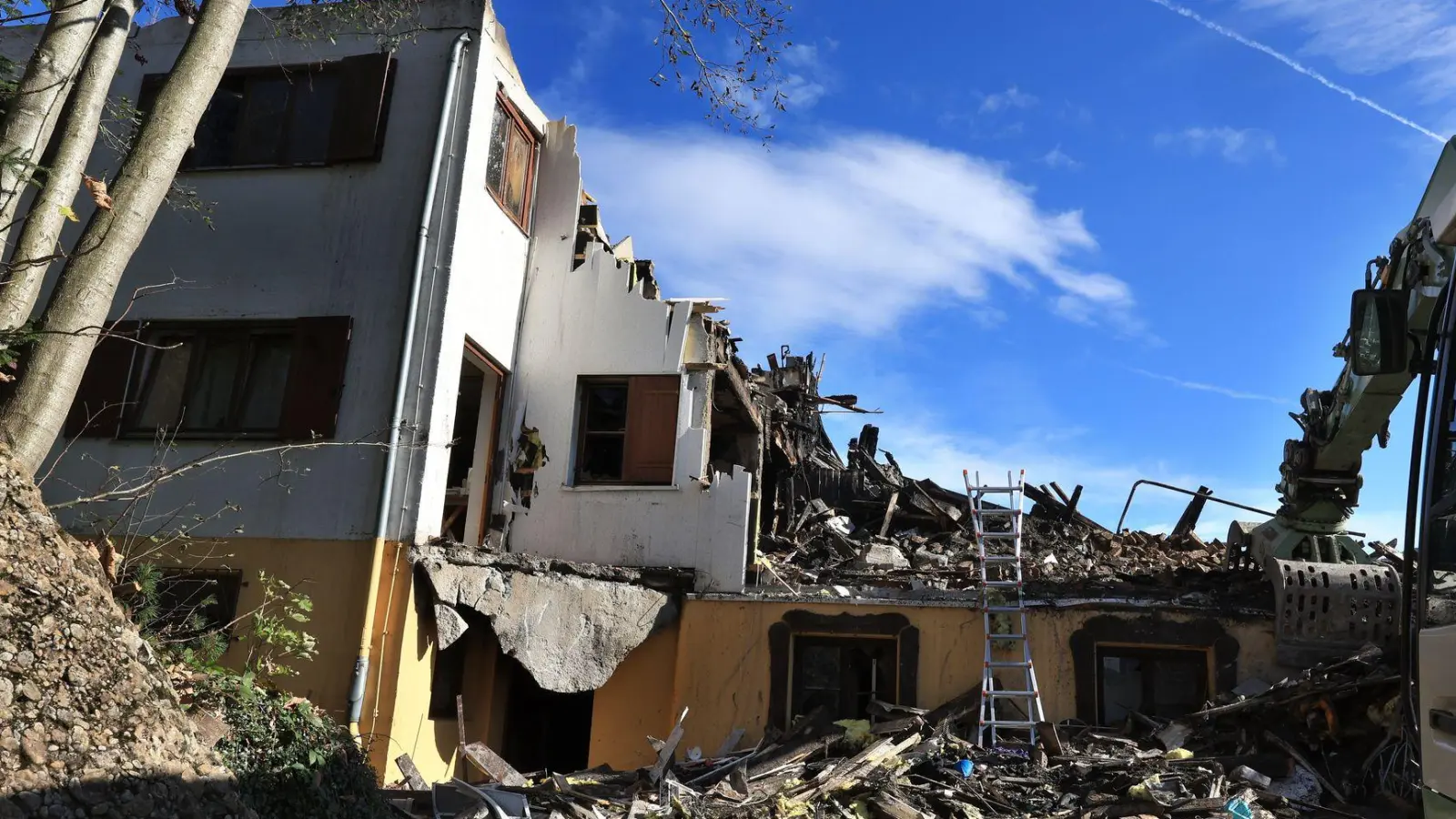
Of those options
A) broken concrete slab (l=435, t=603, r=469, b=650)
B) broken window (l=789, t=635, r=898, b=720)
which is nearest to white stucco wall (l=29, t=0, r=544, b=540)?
broken concrete slab (l=435, t=603, r=469, b=650)

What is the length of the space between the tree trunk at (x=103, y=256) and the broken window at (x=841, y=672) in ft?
25.4

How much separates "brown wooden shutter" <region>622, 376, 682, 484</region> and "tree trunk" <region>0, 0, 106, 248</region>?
7.13 m

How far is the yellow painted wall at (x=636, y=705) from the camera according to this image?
11.9 meters

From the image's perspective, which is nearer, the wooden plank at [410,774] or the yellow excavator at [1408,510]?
the yellow excavator at [1408,510]

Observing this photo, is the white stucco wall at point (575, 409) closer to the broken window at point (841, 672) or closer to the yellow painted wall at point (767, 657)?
the yellow painted wall at point (767, 657)

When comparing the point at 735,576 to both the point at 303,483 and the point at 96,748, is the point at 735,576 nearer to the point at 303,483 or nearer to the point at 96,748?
the point at 303,483

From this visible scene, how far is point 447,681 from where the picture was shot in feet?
37.9

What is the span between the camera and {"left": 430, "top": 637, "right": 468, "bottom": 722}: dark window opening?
11.1 metres

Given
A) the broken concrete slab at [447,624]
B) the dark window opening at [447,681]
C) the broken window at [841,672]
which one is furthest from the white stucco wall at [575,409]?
the broken concrete slab at [447,624]

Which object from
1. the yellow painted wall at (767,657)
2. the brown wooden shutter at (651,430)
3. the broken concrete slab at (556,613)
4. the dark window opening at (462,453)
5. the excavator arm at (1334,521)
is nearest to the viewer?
the excavator arm at (1334,521)

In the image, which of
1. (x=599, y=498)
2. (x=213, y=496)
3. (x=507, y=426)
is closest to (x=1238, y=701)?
(x=599, y=498)

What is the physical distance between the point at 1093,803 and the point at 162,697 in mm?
6696

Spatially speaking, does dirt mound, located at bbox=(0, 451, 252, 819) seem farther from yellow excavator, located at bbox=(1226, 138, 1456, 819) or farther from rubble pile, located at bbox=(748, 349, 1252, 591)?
rubble pile, located at bbox=(748, 349, 1252, 591)

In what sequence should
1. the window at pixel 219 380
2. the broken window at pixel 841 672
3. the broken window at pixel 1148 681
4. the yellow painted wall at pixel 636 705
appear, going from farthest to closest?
the yellow painted wall at pixel 636 705 < the broken window at pixel 841 672 < the broken window at pixel 1148 681 < the window at pixel 219 380
